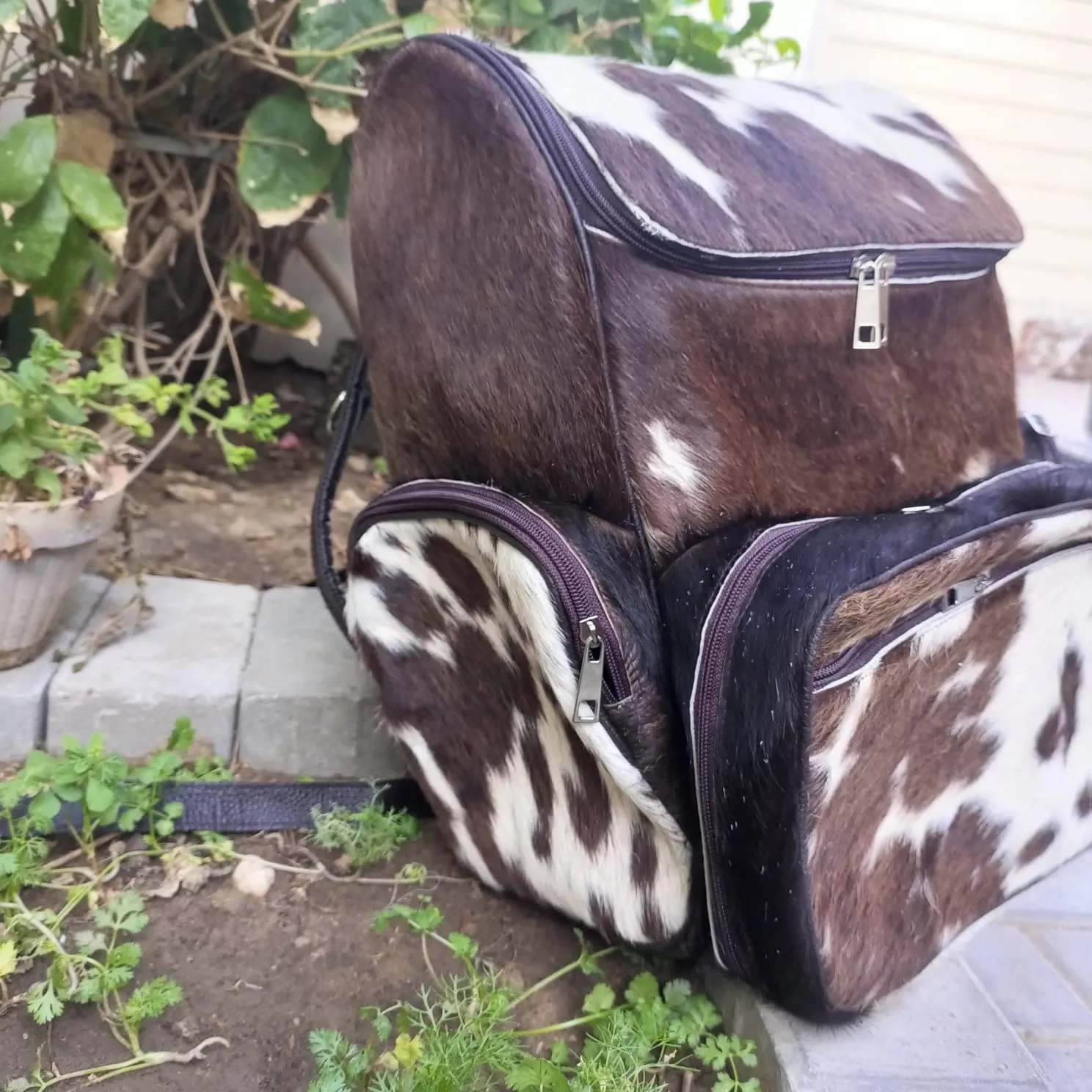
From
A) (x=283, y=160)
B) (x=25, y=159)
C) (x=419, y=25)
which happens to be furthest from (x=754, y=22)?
(x=25, y=159)

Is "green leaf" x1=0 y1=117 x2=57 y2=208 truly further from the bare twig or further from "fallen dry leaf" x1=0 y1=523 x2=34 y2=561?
the bare twig

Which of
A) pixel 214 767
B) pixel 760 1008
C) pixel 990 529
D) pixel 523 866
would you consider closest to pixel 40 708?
pixel 214 767

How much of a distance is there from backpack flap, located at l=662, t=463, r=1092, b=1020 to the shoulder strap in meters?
0.34

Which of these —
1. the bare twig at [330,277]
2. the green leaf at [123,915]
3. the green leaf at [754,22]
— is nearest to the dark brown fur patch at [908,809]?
the green leaf at [123,915]

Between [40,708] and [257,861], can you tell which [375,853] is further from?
[40,708]

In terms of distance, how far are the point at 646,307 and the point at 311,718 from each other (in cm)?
48

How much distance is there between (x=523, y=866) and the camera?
712mm

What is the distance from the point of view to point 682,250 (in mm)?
564

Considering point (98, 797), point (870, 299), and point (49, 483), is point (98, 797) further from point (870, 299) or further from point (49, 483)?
point (870, 299)

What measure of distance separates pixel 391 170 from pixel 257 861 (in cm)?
53

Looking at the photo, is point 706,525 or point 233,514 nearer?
point 706,525

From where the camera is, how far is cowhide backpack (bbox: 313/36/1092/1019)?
0.55 meters

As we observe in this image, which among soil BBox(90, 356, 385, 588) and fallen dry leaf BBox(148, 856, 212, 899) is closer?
fallen dry leaf BBox(148, 856, 212, 899)

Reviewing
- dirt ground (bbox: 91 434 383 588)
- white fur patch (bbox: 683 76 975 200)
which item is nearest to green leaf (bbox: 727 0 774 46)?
white fur patch (bbox: 683 76 975 200)
